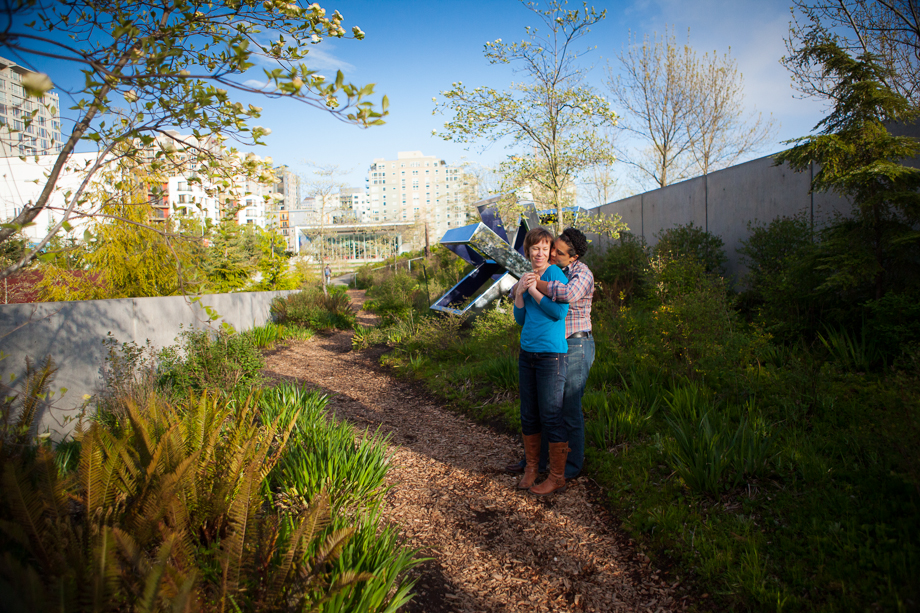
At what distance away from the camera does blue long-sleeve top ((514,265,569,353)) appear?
10.1ft

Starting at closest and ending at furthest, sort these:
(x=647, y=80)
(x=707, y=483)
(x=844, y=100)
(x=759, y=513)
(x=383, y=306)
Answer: (x=759, y=513) < (x=707, y=483) < (x=844, y=100) < (x=383, y=306) < (x=647, y=80)

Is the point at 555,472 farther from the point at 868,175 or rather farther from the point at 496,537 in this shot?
the point at 868,175

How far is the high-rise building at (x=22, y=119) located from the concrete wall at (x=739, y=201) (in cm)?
742

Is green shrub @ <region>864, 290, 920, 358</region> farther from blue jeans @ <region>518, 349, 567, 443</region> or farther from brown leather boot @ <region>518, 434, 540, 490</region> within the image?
brown leather boot @ <region>518, 434, 540, 490</region>

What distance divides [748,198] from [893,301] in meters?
4.24

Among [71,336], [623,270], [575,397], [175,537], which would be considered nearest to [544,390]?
[575,397]

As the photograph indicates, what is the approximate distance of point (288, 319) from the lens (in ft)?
36.5

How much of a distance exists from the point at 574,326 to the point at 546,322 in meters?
0.27

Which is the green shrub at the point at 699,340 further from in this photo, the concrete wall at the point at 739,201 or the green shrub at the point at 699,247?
the green shrub at the point at 699,247

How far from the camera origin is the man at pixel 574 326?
3.05 m

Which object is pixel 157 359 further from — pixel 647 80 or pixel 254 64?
pixel 647 80

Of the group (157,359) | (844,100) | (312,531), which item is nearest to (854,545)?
(312,531)

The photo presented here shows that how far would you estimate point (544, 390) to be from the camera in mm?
3129

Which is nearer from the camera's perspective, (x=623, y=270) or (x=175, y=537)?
(x=175, y=537)
